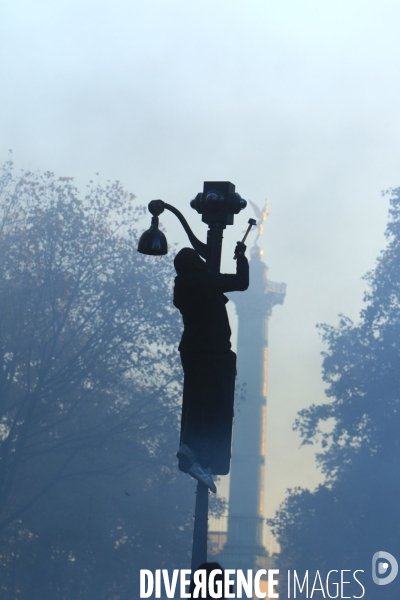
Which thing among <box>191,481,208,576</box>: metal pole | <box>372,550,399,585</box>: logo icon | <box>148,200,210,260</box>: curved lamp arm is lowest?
<box>191,481,208,576</box>: metal pole

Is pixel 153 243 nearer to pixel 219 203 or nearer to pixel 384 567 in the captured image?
pixel 219 203

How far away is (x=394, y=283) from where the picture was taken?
98.0 ft

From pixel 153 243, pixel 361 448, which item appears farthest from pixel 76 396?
pixel 153 243

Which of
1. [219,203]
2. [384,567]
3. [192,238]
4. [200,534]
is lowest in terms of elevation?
[200,534]

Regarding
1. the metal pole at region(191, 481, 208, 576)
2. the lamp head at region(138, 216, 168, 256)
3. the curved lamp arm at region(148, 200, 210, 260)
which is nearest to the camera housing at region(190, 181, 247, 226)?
the curved lamp arm at region(148, 200, 210, 260)

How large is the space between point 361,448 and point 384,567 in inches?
160

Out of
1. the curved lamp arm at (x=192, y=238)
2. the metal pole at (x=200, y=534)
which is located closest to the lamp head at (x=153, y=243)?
the curved lamp arm at (x=192, y=238)

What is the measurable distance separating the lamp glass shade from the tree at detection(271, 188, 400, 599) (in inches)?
832

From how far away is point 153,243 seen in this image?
315 inches

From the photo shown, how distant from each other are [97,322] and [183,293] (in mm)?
19834

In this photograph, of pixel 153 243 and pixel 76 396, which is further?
pixel 76 396

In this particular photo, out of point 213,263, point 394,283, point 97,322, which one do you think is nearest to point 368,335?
point 394,283

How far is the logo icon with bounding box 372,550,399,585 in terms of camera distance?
87.7 ft

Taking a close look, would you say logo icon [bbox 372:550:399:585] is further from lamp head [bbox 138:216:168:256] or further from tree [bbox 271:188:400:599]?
lamp head [bbox 138:216:168:256]
